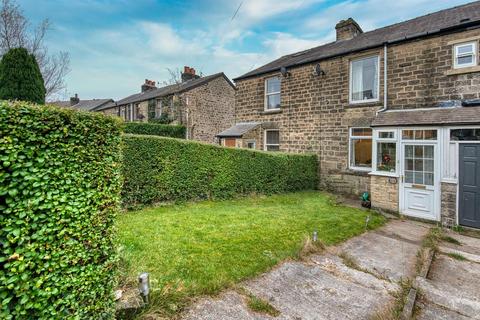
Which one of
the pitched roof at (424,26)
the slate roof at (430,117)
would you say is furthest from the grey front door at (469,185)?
the pitched roof at (424,26)

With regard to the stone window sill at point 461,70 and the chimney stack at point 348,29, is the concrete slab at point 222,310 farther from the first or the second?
the chimney stack at point 348,29

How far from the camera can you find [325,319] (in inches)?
120

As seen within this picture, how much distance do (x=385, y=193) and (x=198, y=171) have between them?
6633mm

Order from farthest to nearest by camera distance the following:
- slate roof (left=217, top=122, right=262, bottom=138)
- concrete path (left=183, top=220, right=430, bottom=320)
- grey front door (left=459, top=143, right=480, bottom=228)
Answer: slate roof (left=217, top=122, right=262, bottom=138) < grey front door (left=459, top=143, right=480, bottom=228) < concrete path (left=183, top=220, right=430, bottom=320)

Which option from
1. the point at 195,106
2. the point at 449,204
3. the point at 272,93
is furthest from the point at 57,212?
the point at 195,106

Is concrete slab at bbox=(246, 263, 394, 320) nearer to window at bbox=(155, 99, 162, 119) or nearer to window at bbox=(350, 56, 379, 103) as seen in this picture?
window at bbox=(350, 56, 379, 103)

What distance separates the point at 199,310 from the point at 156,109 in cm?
2275

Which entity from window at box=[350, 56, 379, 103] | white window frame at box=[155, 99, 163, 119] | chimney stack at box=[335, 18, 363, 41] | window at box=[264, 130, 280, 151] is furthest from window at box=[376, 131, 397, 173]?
white window frame at box=[155, 99, 163, 119]

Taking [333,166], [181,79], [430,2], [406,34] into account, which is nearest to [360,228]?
[333,166]

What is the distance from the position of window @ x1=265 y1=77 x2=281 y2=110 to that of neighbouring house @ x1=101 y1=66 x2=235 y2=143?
329 inches

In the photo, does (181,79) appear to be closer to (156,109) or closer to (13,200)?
(156,109)

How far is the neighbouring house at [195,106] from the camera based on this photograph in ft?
69.7

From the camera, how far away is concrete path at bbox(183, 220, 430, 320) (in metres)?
3.12

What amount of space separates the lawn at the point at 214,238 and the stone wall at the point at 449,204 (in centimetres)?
185
